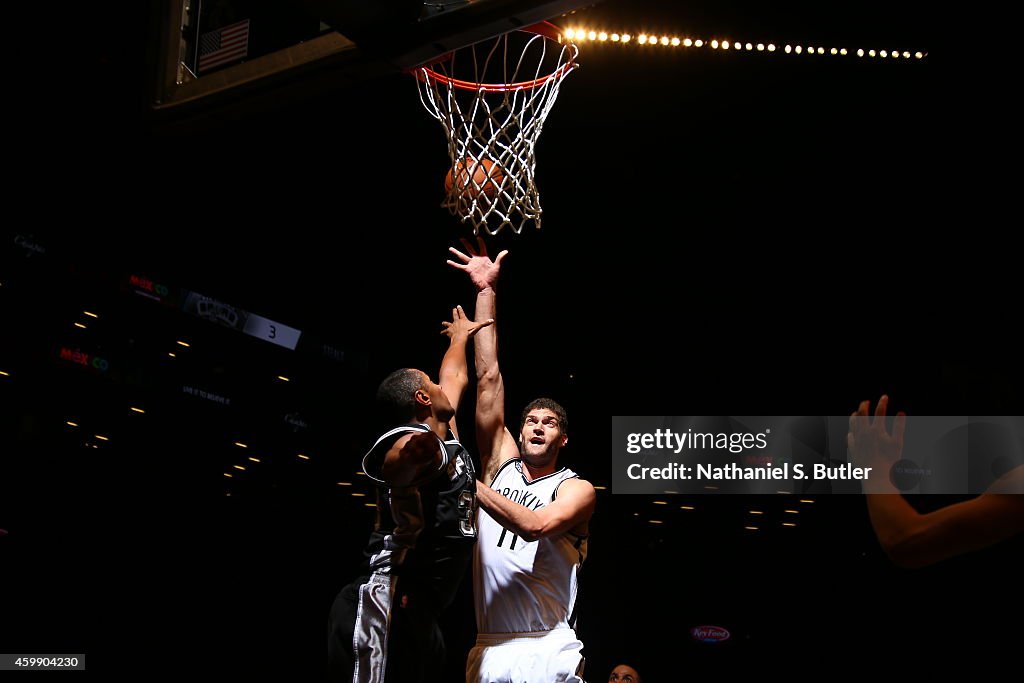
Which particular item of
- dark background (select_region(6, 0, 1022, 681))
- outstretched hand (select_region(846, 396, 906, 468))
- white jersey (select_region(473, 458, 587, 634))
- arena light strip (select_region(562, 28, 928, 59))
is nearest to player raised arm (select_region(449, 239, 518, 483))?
white jersey (select_region(473, 458, 587, 634))

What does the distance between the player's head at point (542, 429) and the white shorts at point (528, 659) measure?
79 centimetres

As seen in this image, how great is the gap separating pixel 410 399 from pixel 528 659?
1.18m

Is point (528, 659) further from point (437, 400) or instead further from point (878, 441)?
point (878, 441)

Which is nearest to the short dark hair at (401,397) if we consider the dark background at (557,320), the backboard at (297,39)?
the backboard at (297,39)

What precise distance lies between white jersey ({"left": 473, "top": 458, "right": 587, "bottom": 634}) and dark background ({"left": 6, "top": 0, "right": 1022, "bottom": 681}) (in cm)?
458

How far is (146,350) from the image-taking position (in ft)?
30.2

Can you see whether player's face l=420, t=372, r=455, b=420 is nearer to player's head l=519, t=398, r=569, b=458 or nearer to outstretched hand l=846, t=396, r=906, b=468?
player's head l=519, t=398, r=569, b=458

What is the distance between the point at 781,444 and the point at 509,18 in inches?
338

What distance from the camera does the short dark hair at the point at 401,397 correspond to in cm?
404

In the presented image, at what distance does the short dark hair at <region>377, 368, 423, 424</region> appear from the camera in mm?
4043

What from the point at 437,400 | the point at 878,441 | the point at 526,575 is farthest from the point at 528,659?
the point at 878,441

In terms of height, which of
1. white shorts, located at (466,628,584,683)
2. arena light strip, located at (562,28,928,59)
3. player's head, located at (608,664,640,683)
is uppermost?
arena light strip, located at (562,28,928,59)

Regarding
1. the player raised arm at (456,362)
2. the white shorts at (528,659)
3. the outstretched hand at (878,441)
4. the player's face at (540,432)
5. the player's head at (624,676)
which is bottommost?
the player's head at (624,676)

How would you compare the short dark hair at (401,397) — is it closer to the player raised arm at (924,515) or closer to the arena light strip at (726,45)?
the player raised arm at (924,515)
